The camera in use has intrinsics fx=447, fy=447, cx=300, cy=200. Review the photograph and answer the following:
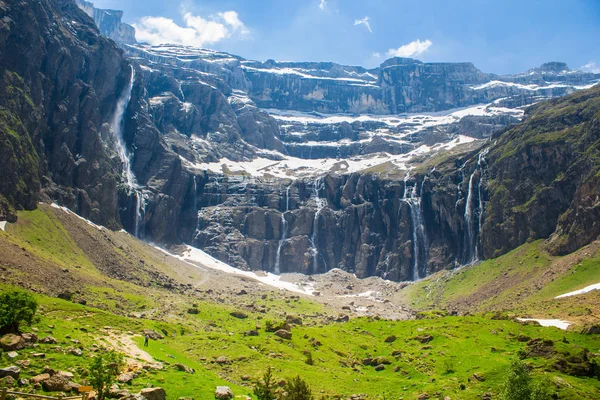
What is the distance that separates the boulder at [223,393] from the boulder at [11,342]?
52.0 feet

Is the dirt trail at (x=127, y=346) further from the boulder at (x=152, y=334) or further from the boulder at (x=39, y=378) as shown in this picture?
the boulder at (x=39, y=378)

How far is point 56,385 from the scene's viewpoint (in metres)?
29.2

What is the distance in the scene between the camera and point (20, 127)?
468ft

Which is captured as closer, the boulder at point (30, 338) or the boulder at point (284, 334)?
the boulder at point (30, 338)

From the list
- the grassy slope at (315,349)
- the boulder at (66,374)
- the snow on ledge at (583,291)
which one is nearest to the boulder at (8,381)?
the grassy slope at (315,349)

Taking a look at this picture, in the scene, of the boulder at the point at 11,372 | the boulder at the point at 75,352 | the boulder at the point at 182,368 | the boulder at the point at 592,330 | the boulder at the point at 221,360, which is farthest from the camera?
the boulder at the point at 592,330

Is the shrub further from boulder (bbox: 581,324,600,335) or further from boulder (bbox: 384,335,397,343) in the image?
boulder (bbox: 384,335,397,343)

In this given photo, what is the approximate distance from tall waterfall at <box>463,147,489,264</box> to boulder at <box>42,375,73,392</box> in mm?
159928

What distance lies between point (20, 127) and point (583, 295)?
163453mm

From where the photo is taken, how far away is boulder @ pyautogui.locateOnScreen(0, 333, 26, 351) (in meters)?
34.2

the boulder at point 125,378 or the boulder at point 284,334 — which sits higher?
the boulder at point 284,334

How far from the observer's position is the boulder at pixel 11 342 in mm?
34188

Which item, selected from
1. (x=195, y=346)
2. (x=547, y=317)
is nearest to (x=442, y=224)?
(x=547, y=317)

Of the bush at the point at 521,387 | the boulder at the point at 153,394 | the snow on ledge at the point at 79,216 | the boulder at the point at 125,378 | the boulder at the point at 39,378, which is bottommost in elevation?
the bush at the point at 521,387
